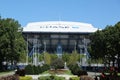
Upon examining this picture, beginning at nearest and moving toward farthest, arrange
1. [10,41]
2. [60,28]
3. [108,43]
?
[10,41]
[108,43]
[60,28]

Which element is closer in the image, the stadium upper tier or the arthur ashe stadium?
the arthur ashe stadium

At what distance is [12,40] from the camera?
260ft

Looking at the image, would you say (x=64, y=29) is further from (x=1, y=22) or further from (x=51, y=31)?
(x=1, y=22)

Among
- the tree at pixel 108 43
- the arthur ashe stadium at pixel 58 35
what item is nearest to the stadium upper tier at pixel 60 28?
the arthur ashe stadium at pixel 58 35

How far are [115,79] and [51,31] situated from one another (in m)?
164

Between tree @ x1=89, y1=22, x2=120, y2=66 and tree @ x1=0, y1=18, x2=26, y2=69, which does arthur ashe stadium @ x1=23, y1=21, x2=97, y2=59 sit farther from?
tree @ x1=0, y1=18, x2=26, y2=69

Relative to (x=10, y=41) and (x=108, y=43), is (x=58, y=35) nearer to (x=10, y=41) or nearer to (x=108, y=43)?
(x=108, y=43)

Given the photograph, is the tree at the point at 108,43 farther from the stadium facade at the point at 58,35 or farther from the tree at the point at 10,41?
the stadium facade at the point at 58,35

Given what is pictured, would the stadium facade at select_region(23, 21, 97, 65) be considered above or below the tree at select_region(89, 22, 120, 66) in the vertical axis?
above

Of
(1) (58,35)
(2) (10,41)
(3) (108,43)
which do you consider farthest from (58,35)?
(2) (10,41)

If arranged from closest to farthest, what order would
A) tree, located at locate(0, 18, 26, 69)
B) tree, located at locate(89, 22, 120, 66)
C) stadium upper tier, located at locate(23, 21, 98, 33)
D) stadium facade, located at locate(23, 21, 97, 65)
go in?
tree, located at locate(0, 18, 26, 69), tree, located at locate(89, 22, 120, 66), stadium facade, located at locate(23, 21, 97, 65), stadium upper tier, located at locate(23, 21, 98, 33)

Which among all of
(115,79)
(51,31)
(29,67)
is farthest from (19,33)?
(51,31)

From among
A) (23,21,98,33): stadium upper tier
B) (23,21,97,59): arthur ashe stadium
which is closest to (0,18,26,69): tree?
(23,21,97,59): arthur ashe stadium

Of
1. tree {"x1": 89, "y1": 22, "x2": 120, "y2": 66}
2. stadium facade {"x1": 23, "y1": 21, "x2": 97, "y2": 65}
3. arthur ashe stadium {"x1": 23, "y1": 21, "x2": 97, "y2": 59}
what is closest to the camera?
tree {"x1": 89, "y1": 22, "x2": 120, "y2": 66}
